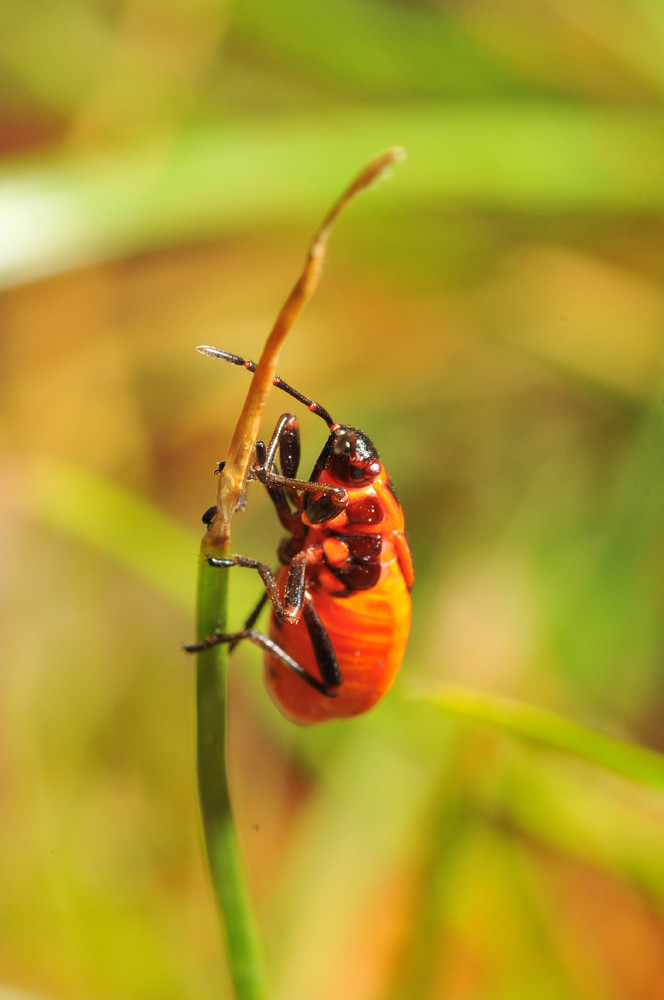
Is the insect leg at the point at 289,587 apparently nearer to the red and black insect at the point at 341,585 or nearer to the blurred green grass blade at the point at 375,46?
the red and black insect at the point at 341,585

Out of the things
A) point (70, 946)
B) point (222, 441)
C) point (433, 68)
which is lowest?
point (70, 946)

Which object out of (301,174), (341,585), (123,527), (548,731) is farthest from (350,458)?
(301,174)

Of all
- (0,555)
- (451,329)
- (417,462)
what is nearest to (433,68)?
(451,329)

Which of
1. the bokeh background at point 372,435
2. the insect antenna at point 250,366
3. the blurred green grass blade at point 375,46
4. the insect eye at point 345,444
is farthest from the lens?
the blurred green grass blade at point 375,46

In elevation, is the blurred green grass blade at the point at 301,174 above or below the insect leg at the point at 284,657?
above

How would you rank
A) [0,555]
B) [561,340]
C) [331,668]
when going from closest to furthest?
[331,668] → [0,555] → [561,340]

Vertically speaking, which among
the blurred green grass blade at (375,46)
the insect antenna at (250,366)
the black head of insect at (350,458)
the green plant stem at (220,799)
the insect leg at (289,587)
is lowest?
the green plant stem at (220,799)

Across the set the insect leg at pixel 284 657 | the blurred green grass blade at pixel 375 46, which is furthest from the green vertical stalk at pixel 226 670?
the blurred green grass blade at pixel 375 46

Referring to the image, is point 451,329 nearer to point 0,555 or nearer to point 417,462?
point 417,462
